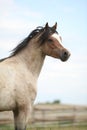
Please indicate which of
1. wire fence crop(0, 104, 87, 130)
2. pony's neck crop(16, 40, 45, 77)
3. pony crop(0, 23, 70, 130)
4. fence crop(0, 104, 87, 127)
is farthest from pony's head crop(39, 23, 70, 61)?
fence crop(0, 104, 87, 127)

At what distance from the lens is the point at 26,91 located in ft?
30.1

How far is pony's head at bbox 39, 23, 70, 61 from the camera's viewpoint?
9566 millimetres

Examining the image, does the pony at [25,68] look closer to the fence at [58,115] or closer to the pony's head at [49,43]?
the pony's head at [49,43]

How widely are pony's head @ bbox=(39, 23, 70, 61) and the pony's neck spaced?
0.13 meters

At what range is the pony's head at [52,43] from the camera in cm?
957

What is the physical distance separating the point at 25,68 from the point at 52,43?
0.76m

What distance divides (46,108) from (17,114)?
22.8 ft

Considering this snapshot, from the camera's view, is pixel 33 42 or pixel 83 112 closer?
pixel 33 42

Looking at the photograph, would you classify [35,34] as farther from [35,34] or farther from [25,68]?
[25,68]

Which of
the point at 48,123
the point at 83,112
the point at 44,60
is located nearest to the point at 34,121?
the point at 48,123

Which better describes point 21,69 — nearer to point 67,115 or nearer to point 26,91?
point 26,91

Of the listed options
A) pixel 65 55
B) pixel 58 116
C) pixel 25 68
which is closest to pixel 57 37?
pixel 65 55

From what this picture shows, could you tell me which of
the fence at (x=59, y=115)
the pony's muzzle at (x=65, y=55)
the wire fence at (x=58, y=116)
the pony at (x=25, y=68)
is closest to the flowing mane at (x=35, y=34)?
the pony at (x=25, y=68)

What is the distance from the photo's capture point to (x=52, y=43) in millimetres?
9609
